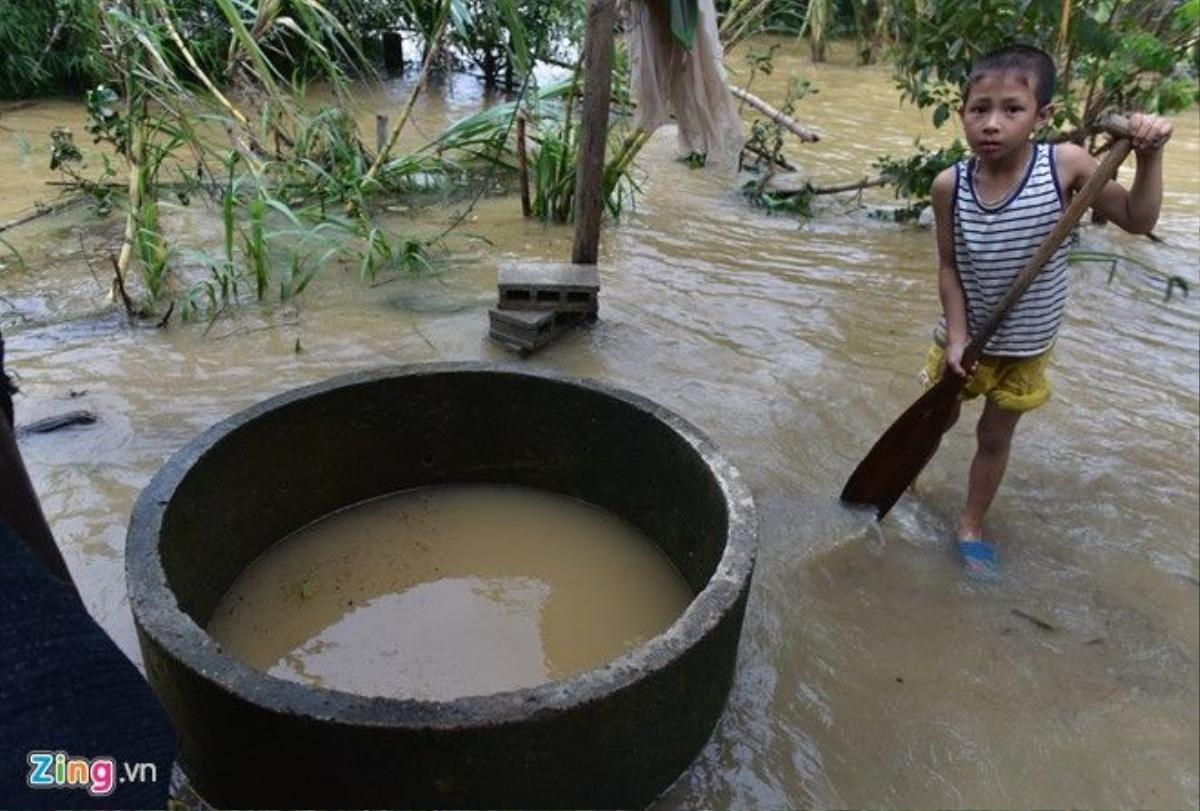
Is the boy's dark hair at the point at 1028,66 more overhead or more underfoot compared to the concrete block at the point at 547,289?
more overhead

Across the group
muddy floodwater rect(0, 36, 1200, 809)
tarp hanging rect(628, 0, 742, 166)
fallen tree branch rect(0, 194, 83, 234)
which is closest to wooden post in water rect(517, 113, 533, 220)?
muddy floodwater rect(0, 36, 1200, 809)

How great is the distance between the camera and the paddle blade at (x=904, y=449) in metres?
2.64

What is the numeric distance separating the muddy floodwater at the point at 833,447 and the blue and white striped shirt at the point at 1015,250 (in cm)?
69

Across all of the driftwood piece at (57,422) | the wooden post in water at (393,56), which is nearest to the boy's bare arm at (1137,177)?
the driftwood piece at (57,422)

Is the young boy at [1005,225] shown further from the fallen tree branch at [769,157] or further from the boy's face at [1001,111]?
the fallen tree branch at [769,157]

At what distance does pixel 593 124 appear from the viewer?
12.3ft

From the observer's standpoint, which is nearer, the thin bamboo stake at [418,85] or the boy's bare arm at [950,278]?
the boy's bare arm at [950,278]

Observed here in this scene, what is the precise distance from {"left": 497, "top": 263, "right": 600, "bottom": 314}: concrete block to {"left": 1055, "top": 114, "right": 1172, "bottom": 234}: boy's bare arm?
2002mm

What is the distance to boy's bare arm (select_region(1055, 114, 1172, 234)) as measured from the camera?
2.08 metres

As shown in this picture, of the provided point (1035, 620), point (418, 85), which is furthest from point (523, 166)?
point (1035, 620)

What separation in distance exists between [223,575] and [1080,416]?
3096mm

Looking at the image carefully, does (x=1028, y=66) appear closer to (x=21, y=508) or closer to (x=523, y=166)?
(x=21, y=508)

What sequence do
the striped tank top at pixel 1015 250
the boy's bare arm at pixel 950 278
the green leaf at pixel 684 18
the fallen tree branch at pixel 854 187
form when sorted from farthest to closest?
1. the fallen tree branch at pixel 854 187
2. the green leaf at pixel 684 18
3. the boy's bare arm at pixel 950 278
4. the striped tank top at pixel 1015 250

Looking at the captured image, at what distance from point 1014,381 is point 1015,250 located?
A: 38 cm
